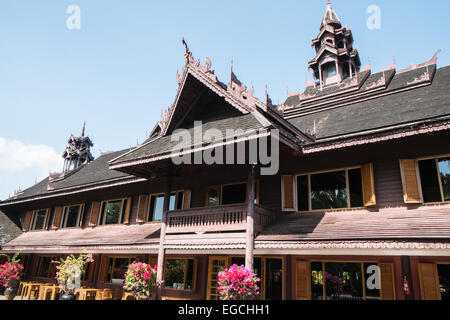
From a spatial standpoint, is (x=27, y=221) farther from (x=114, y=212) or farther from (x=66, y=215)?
(x=114, y=212)

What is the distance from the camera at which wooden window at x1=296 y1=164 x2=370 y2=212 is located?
34.3ft

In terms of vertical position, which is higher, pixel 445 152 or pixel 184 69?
pixel 184 69

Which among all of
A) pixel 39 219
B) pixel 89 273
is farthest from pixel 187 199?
pixel 39 219

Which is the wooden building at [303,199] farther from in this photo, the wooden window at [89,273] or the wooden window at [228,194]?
the wooden window at [89,273]

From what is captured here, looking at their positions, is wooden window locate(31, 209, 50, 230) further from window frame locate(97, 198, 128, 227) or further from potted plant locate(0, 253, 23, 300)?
window frame locate(97, 198, 128, 227)

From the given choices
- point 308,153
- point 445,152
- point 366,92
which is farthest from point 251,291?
point 366,92

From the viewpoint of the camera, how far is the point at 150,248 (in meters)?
12.2

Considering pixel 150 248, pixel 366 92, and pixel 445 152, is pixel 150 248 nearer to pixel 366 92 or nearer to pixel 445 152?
pixel 445 152

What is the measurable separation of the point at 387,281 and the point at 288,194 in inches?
156

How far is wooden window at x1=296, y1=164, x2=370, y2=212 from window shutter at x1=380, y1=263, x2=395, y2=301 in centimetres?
183

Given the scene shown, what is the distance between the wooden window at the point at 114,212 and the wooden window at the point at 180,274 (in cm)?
390

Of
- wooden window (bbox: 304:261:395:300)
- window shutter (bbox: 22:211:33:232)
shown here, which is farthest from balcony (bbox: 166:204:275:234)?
window shutter (bbox: 22:211:33:232)

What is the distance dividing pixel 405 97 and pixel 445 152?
4.12 m
